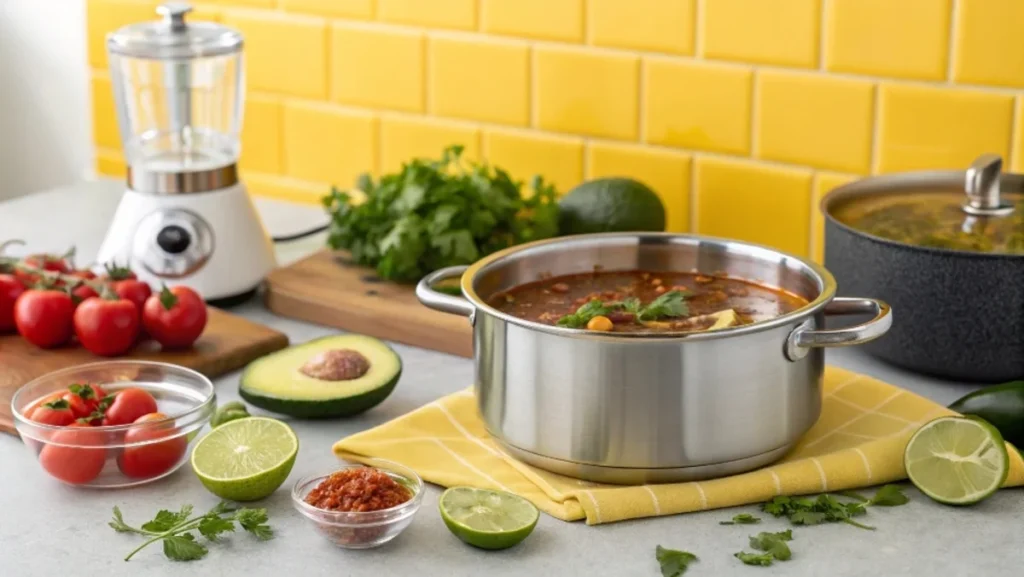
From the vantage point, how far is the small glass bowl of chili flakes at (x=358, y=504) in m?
1.18

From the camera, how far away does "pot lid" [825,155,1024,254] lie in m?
1.50

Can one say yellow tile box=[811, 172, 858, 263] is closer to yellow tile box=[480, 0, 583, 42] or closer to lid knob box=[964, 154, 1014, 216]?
lid knob box=[964, 154, 1014, 216]

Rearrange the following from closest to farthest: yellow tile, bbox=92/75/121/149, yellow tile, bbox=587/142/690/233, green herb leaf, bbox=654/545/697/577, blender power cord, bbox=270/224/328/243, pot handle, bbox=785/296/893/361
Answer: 1. green herb leaf, bbox=654/545/697/577
2. pot handle, bbox=785/296/893/361
3. yellow tile, bbox=587/142/690/233
4. blender power cord, bbox=270/224/328/243
5. yellow tile, bbox=92/75/121/149

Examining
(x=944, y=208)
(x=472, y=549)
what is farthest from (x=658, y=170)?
(x=472, y=549)

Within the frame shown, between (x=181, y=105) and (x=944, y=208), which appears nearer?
(x=944, y=208)

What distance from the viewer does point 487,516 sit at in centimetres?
121

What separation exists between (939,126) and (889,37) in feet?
0.43

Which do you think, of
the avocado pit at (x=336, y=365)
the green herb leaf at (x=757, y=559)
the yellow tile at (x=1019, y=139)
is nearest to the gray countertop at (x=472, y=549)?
the green herb leaf at (x=757, y=559)

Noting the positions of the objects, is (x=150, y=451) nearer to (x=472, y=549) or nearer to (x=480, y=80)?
(x=472, y=549)

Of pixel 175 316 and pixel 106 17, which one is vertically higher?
pixel 106 17

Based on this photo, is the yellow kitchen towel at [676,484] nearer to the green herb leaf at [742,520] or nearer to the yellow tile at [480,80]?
the green herb leaf at [742,520]

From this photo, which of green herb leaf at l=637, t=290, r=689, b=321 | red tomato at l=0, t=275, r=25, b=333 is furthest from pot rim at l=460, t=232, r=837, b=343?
red tomato at l=0, t=275, r=25, b=333

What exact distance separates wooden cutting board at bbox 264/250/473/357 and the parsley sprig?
0.48 metres

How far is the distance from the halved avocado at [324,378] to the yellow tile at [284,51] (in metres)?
0.77
